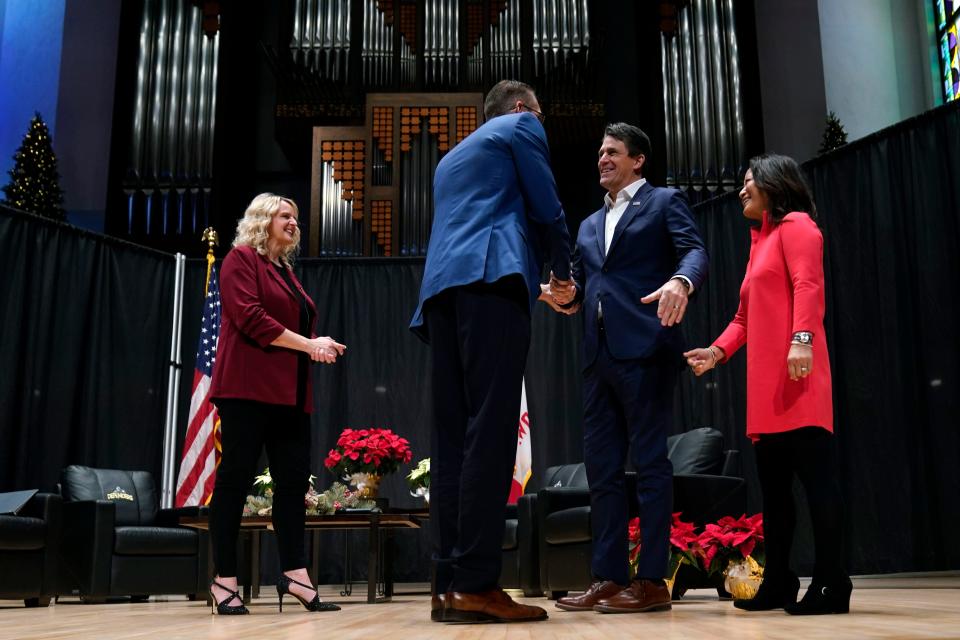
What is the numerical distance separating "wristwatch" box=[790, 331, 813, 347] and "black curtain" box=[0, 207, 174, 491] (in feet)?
16.9

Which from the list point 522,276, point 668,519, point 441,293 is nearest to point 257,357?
point 441,293

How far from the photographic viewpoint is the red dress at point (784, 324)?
225 cm

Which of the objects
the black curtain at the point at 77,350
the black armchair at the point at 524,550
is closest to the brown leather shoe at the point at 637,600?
the black armchair at the point at 524,550

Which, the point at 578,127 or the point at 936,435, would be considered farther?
the point at 578,127

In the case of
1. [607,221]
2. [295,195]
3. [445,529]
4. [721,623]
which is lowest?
[721,623]

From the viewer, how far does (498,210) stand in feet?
7.13

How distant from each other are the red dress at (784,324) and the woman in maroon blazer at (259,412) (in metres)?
1.13

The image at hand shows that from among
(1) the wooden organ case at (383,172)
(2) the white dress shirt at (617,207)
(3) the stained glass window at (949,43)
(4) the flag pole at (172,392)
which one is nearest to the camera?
(2) the white dress shirt at (617,207)

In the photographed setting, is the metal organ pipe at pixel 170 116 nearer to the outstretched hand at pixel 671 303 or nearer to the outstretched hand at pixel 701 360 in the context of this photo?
the outstretched hand at pixel 701 360

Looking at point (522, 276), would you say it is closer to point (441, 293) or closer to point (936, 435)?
point (441, 293)

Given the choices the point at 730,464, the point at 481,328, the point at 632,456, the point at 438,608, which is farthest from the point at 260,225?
the point at 730,464

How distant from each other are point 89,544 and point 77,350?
209 centimetres

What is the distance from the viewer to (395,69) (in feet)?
27.9

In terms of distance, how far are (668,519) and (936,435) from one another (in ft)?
9.51
